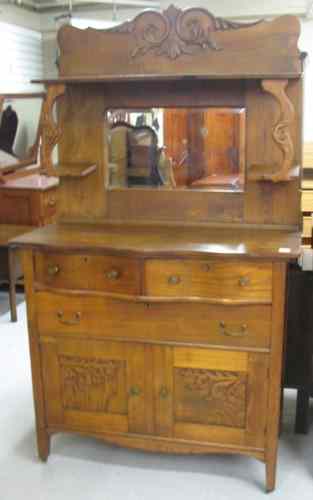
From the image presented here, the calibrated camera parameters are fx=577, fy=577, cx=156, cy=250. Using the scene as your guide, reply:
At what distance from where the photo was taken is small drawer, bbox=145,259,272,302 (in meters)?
1.90

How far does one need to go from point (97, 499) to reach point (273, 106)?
1.56 meters

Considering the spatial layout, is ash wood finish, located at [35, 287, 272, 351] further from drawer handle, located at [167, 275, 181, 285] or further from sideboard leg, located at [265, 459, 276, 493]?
sideboard leg, located at [265, 459, 276, 493]

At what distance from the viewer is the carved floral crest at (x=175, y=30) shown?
212 cm

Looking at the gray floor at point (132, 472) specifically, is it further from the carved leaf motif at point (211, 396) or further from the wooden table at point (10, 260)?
the wooden table at point (10, 260)

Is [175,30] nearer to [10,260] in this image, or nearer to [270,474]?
[270,474]

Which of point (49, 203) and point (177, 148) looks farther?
point (49, 203)

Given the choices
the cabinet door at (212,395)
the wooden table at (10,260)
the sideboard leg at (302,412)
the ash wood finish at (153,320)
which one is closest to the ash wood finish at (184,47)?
the ash wood finish at (153,320)

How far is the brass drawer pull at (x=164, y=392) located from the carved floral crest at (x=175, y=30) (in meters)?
1.24

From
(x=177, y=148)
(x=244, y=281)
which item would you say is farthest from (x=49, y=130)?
(x=244, y=281)

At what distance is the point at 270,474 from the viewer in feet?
6.77

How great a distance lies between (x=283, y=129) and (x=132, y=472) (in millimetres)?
1402

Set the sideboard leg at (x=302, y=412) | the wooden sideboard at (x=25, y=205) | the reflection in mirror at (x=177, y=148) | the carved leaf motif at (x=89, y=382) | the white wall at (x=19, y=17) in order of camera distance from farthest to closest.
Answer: the white wall at (x=19, y=17), the wooden sideboard at (x=25, y=205), the sideboard leg at (x=302, y=412), the reflection in mirror at (x=177, y=148), the carved leaf motif at (x=89, y=382)

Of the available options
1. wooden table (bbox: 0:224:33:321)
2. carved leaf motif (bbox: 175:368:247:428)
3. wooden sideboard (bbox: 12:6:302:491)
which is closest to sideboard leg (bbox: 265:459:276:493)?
wooden sideboard (bbox: 12:6:302:491)

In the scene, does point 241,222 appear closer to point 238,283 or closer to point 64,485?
point 238,283
